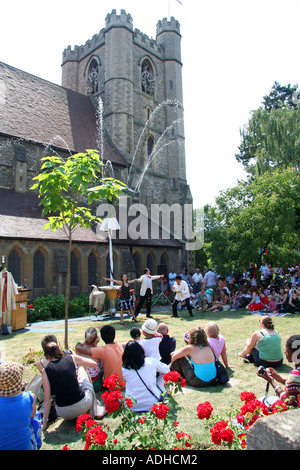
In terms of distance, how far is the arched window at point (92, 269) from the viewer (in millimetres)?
18172

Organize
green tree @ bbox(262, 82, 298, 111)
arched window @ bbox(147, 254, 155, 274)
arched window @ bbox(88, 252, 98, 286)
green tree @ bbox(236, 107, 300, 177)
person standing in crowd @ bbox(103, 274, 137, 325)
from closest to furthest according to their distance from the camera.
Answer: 1. person standing in crowd @ bbox(103, 274, 137, 325)
2. arched window @ bbox(88, 252, 98, 286)
3. arched window @ bbox(147, 254, 155, 274)
4. green tree @ bbox(236, 107, 300, 177)
5. green tree @ bbox(262, 82, 298, 111)

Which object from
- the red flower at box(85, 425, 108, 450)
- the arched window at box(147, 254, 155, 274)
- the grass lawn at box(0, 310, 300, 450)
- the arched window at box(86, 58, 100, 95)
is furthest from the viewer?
the arched window at box(86, 58, 100, 95)

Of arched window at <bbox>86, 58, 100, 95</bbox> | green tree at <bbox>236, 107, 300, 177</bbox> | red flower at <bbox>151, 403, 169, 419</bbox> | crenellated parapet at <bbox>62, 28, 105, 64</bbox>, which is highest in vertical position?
crenellated parapet at <bbox>62, 28, 105, 64</bbox>

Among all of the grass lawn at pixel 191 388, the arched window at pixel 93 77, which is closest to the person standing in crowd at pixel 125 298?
the grass lawn at pixel 191 388

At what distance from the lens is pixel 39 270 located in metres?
16.2

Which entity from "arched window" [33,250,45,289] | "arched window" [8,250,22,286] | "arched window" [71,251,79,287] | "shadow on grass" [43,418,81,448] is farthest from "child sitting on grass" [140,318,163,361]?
"arched window" [71,251,79,287]

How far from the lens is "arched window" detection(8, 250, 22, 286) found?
1508 centimetres

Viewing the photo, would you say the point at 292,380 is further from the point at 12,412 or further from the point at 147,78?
the point at 147,78

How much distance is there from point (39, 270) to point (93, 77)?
19.2 metres

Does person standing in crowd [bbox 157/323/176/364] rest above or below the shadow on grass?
above

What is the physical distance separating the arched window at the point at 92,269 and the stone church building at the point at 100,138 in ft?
0.18

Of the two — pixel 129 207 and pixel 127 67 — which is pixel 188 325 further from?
pixel 127 67

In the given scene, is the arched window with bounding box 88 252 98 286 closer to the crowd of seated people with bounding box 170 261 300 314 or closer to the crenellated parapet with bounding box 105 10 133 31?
the crowd of seated people with bounding box 170 261 300 314

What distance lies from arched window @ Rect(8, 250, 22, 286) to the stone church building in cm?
5
